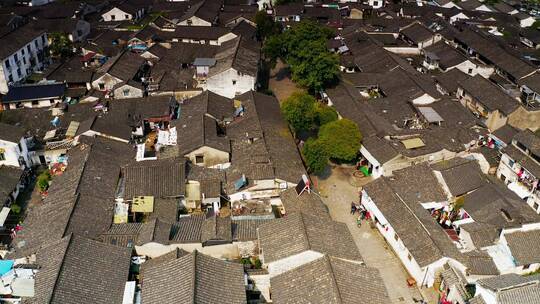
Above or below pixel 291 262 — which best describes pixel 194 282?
above

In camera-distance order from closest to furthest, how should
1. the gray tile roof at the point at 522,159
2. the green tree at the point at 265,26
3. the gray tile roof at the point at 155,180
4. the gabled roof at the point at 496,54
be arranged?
the gray tile roof at the point at 155,180, the gray tile roof at the point at 522,159, the gabled roof at the point at 496,54, the green tree at the point at 265,26

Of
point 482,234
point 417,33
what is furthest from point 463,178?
point 417,33

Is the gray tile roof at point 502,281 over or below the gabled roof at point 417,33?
over

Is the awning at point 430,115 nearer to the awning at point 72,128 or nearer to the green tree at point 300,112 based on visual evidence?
the green tree at point 300,112

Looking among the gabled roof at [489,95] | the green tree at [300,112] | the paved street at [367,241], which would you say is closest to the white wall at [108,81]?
the green tree at [300,112]

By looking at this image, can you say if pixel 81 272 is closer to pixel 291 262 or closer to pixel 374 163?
pixel 291 262

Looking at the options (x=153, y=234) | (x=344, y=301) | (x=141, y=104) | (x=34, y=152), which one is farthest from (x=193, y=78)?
(x=344, y=301)
